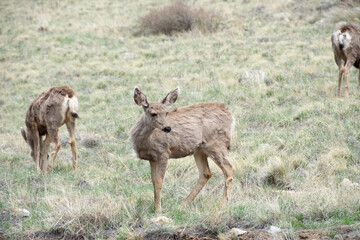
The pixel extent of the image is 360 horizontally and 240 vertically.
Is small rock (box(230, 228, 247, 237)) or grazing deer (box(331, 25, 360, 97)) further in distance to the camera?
grazing deer (box(331, 25, 360, 97))

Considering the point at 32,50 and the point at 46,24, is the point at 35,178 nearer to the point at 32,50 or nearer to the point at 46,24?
the point at 32,50

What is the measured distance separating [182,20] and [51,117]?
11753mm

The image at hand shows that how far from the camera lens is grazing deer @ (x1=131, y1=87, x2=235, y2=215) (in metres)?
6.18

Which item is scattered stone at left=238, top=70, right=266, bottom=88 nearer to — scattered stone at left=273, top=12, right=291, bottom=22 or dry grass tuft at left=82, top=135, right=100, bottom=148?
dry grass tuft at left=82, top=135, right=100, bottom=148

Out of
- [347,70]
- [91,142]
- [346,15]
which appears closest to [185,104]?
[91,142]

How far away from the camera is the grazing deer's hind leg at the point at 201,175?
662 centimetres

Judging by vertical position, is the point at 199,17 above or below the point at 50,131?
above

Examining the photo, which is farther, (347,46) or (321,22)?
(321,22)

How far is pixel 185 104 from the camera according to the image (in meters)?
12.1

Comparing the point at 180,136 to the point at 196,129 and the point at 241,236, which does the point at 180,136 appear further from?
the point at 241,236

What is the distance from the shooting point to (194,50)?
17047 mm

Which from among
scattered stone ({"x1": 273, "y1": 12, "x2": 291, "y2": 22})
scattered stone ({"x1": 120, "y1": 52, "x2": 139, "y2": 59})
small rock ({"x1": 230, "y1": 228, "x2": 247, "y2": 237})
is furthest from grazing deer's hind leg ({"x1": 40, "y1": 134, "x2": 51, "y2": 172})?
scattered stone ({"x1": 273, "y1": 12, "x2": 291, "y2": 22})

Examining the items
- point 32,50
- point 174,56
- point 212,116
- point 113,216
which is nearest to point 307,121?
point 212,116

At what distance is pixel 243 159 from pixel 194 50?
924 centimetres
